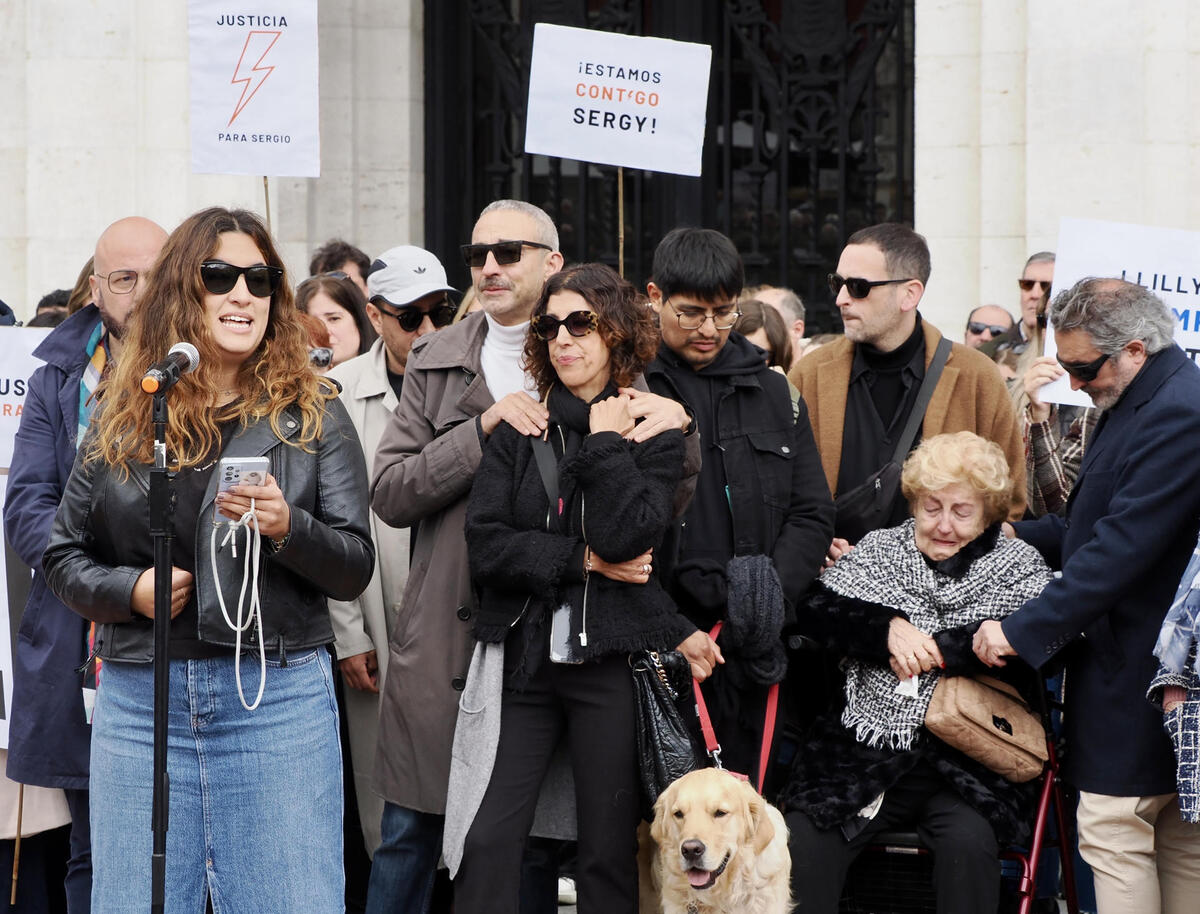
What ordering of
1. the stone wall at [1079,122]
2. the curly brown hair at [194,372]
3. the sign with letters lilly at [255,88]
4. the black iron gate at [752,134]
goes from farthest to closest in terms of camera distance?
the black iron gate at [752,134]
the stone wall at [1079,122]
the sign with letters lilly at [255,88]
the curly brown hair at [194,372]

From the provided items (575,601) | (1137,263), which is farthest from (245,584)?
(1137,263)

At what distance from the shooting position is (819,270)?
10.3 m

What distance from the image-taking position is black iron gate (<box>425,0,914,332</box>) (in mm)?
10195

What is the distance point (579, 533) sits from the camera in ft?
14.8

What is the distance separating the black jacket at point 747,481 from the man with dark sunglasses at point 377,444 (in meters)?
1.06

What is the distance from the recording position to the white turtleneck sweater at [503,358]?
4.99 meters

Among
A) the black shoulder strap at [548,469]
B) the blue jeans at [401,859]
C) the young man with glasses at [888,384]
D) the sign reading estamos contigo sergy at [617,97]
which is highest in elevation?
the sign reading estamos contigo sergy at [617,97]

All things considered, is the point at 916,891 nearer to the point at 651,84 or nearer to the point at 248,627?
the point at 248,627

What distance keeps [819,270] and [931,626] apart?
5569 mm

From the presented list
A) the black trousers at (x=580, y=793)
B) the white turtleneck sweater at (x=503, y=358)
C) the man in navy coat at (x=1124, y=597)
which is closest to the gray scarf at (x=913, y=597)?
the man in navy coat at (x=1124, y=597)

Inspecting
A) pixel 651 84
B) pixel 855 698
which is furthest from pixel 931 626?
pixel 651 84

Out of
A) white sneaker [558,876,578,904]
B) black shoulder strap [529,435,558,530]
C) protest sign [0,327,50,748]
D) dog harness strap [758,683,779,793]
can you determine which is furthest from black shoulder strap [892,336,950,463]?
protest sign [0,327,50,748]

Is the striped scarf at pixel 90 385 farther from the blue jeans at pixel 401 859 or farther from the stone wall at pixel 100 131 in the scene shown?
the stone wall at pixel 100 131

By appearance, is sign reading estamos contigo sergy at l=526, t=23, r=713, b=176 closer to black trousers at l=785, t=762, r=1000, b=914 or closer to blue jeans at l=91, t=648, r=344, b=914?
black trousers at l=785, t=762, r=1000, b=914
